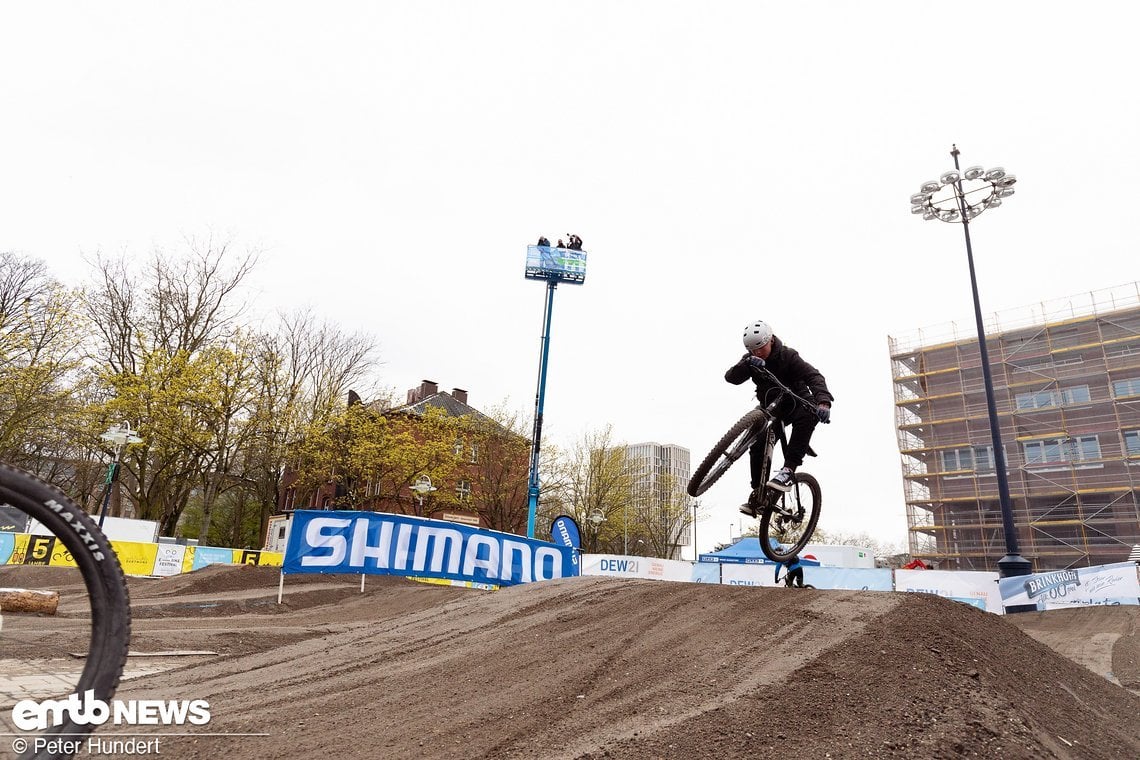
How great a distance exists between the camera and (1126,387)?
39594 mm

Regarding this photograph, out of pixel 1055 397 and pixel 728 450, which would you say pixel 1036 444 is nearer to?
pixel 1055 397

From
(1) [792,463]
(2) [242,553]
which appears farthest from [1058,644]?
(2) [242,553]

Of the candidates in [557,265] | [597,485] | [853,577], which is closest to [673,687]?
[853,577]

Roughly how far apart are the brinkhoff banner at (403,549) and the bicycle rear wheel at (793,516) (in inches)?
357

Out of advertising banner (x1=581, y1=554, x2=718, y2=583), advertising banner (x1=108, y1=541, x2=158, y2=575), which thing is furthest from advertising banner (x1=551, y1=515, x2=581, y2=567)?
advertising banner (x1=108, y1=541, x2=158, y2=575)

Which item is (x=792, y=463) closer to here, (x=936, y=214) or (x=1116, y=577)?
(x=1116, y=577)

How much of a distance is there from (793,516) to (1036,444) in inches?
1737

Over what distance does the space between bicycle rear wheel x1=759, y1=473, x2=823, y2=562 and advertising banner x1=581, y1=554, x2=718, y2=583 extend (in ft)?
66.9

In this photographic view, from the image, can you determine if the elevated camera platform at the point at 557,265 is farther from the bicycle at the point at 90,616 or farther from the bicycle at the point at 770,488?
the bicycle at the point at 90,616

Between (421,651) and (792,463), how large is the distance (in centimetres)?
458

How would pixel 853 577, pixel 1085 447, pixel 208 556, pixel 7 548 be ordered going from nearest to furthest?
pixel 7 548
pixel 853 577
pixel 208 556
pixel 1085 447

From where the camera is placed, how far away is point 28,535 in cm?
2367

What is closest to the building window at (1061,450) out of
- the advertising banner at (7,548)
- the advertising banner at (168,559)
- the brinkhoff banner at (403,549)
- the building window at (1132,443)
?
the building window at (1132,443)

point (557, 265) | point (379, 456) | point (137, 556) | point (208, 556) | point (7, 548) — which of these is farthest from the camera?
point (557, 265)
